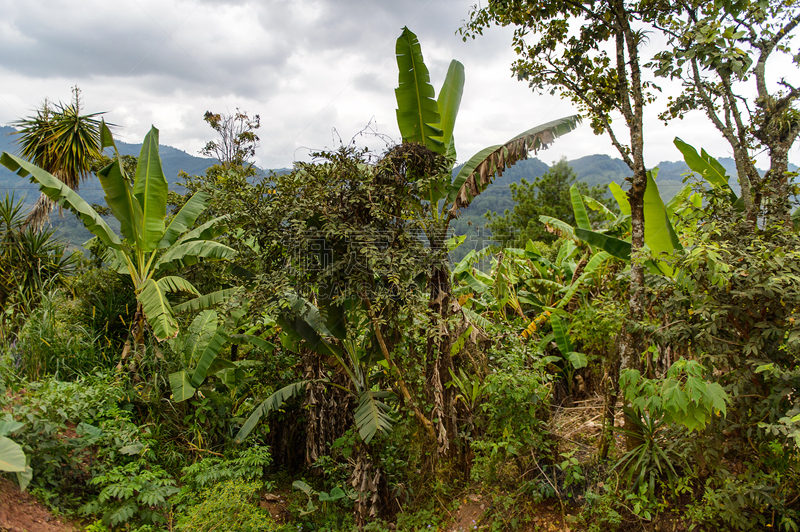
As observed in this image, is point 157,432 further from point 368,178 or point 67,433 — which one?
point 368,178

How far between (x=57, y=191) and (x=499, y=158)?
5146mm

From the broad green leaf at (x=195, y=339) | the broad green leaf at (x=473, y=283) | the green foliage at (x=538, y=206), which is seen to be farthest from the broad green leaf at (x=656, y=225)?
the green foliage at (x=538, y=206)

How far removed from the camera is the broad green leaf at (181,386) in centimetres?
475

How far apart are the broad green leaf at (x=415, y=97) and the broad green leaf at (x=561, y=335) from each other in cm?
298

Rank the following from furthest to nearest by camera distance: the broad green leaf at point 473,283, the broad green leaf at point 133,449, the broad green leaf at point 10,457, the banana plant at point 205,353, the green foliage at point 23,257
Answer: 1. the green foliage at point 23,257
2. the broad green leaf at point 473,283
3. the banana plant at point 205,353
4. the broad green leaf at point 133,449
5. the broad green leaf at point 10,457

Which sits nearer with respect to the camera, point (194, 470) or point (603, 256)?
point (194, 470)

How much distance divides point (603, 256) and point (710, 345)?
3.07m

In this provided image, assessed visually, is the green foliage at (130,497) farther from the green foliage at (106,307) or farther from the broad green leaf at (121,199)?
the broad green leaf at (121,199)

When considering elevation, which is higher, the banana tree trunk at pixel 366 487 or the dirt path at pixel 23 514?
the dirt path at pixel 23 514

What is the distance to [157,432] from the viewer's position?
15.9 feet

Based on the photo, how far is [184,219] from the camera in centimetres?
593

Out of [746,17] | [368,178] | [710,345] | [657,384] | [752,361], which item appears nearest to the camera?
[752,361]

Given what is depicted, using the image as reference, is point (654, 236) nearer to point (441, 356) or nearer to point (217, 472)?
point (441, 356)

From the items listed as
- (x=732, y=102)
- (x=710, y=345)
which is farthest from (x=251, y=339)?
(x=732, y=102)
